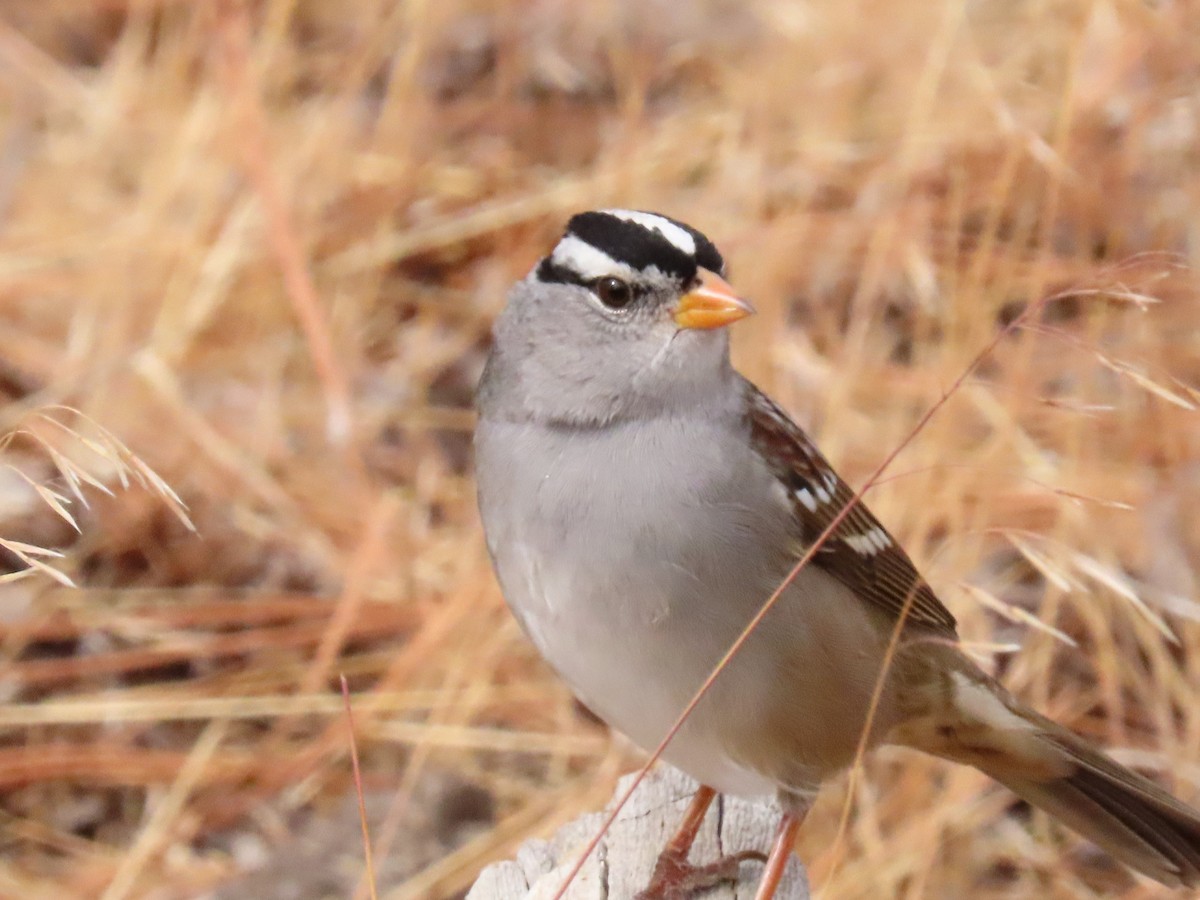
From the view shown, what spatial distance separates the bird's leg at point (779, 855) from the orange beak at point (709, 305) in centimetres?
62

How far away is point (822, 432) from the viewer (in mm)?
3291

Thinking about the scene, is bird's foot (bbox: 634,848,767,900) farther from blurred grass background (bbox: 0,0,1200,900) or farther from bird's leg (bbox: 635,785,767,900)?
blurred grass background (bbox: 0,0,1200,900)

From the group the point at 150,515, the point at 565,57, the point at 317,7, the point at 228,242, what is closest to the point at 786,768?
the point at 150,515

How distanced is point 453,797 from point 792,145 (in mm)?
1868

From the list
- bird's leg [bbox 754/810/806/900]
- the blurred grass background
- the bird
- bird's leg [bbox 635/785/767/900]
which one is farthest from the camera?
the blurred grass background

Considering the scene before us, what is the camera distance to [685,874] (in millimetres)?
2111

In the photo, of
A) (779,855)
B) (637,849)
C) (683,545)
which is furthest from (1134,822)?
(683,545)

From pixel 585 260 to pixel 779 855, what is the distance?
2.48 ft

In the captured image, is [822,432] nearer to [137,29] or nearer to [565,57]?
[565,57]

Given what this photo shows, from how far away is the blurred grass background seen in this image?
285 cm

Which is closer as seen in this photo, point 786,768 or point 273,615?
point 786,768

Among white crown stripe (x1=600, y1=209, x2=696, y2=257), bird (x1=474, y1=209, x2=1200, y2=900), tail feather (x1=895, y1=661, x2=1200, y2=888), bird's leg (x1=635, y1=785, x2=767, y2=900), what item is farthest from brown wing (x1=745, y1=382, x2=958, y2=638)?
bird's leg (x1=635, y1=785, x2=767, y2=900)

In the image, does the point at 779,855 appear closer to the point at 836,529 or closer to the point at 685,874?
the point at 685,874

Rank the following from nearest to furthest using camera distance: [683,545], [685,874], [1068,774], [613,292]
A: [683,545]
[613,292]
[685,874]
[1068,774]
